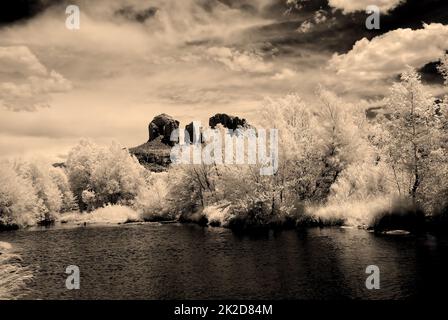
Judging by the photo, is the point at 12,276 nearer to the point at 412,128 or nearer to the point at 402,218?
the point at 402,218

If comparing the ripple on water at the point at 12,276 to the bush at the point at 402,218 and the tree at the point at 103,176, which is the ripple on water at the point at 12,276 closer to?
the bush at the point at 402,218

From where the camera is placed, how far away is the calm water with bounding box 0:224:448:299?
25.1 meters

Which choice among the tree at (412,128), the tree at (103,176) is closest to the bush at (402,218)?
the tree at (412,128)

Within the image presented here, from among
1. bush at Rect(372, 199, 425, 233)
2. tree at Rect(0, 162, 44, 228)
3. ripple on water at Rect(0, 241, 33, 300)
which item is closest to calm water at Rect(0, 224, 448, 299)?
ripple on water at Rect(0, 241, 33, 300)

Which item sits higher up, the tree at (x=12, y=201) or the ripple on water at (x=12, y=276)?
the tree at (x=12, y=201)

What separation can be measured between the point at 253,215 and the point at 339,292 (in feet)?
105

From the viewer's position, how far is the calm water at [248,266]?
82.4 feet

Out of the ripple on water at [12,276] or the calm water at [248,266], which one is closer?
the calm water at [248,266]

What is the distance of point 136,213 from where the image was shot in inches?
3529

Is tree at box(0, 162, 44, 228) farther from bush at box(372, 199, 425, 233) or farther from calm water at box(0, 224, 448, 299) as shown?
bush at box(372, 199, 425, 233)

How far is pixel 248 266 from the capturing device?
31938 mm

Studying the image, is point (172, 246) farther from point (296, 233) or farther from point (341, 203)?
point (341, 203)

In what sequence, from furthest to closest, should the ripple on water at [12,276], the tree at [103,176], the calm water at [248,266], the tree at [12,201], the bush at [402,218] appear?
the tree at [103,176], the tree at [12,201], the bush at [402,218], the ripple on water at [12,276], the calm water at [248,266]
